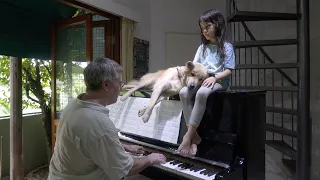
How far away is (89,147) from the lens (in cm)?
115

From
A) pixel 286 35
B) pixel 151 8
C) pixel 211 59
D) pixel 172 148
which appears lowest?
pixel 172 148

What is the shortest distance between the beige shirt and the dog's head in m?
0.53

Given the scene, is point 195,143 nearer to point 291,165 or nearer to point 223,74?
point 223,74

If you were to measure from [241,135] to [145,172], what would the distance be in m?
0.65

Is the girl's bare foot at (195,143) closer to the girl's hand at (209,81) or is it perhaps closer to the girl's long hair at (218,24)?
the girl's hand at (209,81)

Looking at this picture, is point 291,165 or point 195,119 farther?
point 291,165

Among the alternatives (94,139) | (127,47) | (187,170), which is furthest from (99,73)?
(127,47)

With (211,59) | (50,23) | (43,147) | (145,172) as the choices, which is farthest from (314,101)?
(43,147)

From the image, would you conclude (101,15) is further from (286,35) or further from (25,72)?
(286,35)

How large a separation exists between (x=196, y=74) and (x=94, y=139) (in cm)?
70

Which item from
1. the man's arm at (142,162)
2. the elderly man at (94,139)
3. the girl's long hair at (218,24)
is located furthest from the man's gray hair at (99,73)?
the girl's long hair at (218,24)

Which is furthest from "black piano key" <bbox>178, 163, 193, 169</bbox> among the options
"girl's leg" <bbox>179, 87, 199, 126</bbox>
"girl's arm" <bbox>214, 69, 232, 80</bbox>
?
"girl's arm" <bbox>214, 69, 232, 80</bbox>

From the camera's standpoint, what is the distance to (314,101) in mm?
2891

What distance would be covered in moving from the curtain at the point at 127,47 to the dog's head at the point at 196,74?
1.78 m
